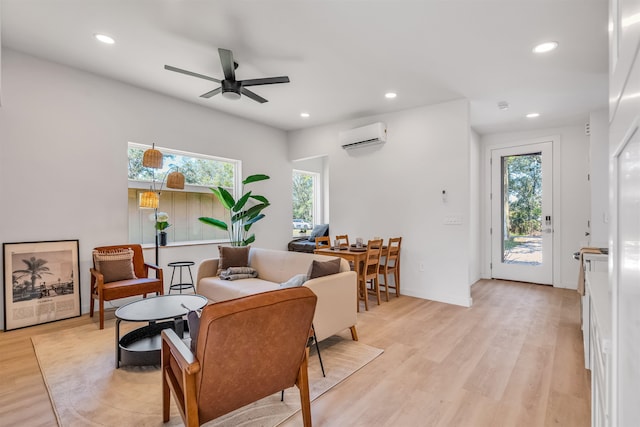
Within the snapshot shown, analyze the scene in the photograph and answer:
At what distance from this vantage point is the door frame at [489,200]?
17.6 feet

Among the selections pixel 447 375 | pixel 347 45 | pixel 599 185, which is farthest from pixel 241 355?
pixel 599 185

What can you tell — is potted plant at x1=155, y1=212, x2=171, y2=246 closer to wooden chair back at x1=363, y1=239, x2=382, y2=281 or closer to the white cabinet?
wooden chair back at x1=363, y1=239, x2=382, y2=281

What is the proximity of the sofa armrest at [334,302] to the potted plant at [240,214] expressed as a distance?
2.45 meters

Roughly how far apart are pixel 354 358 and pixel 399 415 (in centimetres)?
76

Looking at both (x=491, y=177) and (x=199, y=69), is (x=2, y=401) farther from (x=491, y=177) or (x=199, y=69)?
(x=491, y=177)

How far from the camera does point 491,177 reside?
19.6 ft

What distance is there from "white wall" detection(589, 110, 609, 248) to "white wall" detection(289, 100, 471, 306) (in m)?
1.75

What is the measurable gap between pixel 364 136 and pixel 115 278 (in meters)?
3.91

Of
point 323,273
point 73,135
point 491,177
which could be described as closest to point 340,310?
point 323,273

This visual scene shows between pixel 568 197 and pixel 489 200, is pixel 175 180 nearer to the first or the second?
pixel 489 200

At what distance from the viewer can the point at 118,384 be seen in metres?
2.27

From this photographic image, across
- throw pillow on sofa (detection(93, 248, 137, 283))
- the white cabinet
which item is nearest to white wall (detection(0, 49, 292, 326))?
throw pillow on sofa (detection(93, 248, 137, 283))

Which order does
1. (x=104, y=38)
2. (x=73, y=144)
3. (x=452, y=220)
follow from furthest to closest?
(x=452, y=220) → (x=73, y=144) → (x=104, y=38)

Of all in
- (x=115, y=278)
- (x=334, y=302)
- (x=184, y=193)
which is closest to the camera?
(x=334, y=302)
